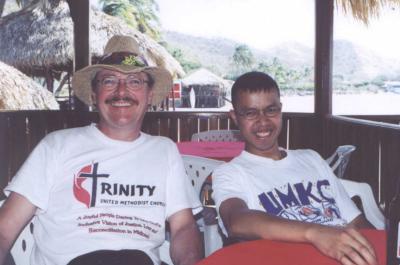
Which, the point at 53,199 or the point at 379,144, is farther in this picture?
the point at 379,144

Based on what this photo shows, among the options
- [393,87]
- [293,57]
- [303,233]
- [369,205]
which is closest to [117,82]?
[303,233]

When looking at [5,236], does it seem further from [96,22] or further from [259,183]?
[96,22]

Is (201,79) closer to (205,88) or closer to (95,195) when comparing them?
(205,88)

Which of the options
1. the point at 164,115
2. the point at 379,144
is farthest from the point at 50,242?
the point at 164,115

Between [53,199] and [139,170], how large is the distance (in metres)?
0.31

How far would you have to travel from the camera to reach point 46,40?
11.4 metres

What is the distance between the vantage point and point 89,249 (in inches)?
62.4

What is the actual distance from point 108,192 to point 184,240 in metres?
0.33

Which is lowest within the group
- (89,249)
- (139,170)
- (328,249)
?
(89,249)

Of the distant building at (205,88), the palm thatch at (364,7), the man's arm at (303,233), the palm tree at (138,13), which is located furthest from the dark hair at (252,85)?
the palm tree at (138,13)

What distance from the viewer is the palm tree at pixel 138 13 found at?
24859mm

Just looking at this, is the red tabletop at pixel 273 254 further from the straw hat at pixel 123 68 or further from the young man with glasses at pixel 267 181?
the straw hat at pixel 123 68

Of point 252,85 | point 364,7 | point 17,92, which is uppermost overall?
point 364,7

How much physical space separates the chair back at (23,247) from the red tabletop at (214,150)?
158 cm
